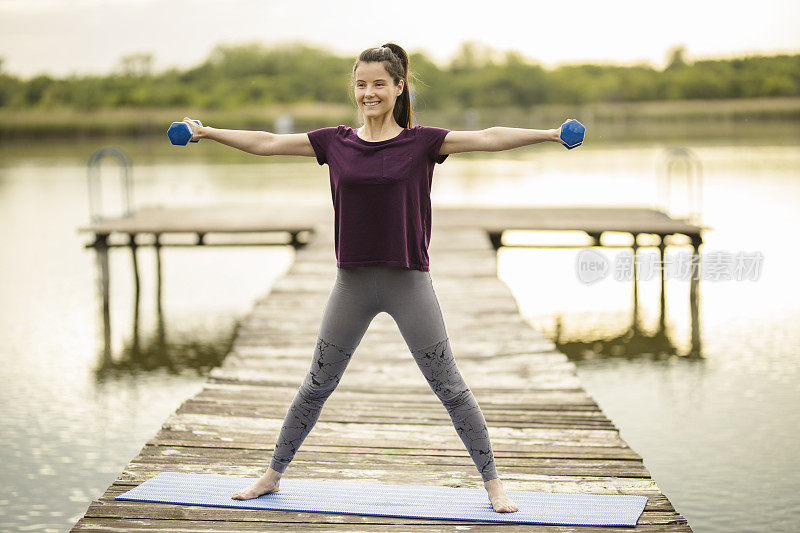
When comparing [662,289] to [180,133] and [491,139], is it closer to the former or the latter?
[491,139]

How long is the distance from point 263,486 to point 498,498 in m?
0.87

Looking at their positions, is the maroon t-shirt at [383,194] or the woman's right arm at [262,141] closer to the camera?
the maroon t-shirt at [383,194]

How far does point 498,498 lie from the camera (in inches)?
135

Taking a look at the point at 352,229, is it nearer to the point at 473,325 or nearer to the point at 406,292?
the point at 406,292

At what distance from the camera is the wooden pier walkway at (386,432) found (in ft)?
11.3

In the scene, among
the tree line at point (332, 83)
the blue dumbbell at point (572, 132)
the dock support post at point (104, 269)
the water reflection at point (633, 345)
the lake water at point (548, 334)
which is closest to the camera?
the blue dumbbell at point (572, 132)

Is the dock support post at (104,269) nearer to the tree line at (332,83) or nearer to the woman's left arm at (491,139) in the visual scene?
the woman's left arm at (491,139)

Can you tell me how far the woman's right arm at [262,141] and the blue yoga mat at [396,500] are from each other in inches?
49.9

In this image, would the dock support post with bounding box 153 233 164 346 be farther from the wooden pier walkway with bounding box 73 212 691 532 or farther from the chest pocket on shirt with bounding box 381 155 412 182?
the chest pocket on shirt with bounding box 381 155 412 182

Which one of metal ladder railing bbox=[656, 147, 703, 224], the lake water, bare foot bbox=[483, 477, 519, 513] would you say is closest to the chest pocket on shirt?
bare foot bbox=[483, 477, 519, 513]

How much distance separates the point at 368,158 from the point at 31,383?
575 cm

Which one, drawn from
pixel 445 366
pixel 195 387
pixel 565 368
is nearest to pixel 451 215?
pixel 195 387

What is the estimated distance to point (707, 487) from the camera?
5.54 m

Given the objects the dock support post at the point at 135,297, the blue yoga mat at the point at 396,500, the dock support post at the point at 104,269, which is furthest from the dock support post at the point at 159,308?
the blue yoga mat at the point at 396,500
